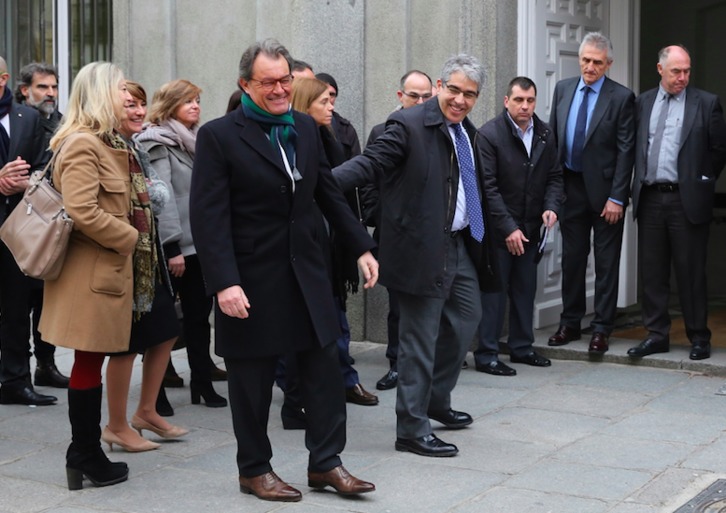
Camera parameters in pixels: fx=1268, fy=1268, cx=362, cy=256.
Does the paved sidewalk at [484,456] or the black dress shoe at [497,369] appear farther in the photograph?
the black dress shoe at [497,369]

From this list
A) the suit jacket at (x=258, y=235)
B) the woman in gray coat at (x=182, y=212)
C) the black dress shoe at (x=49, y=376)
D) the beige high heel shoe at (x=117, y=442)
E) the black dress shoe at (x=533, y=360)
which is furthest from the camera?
the black dress shoe at (x=533, y=360)

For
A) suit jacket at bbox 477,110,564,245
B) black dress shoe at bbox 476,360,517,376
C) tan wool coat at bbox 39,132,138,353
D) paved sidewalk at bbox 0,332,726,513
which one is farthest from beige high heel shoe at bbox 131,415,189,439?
A: suit jacket at bbox 477,110,564,245

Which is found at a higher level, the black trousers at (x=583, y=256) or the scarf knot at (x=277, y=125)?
the scarf knot at (x=277, y=125)

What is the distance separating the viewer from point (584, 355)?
8.42 metres

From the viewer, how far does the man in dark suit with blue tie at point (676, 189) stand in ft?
26.4

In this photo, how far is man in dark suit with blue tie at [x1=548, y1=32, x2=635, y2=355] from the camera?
835cm

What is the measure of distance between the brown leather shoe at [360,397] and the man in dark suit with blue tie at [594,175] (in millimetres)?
1928

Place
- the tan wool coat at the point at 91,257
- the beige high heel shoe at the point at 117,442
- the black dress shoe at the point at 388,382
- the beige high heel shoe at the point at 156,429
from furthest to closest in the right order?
the black dress shoe at the point at 388,382 → the beige high heel shoe at the point at 156,429 → the beige high heel shoe at the point at 117,442 → the tan wool coat at the point at 91,257

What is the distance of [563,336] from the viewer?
8656 millimetres

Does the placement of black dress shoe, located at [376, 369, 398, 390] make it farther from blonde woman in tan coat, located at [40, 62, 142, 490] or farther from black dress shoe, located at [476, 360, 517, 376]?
blonde woman in tan coat, located at [40, 62, 142, 490]

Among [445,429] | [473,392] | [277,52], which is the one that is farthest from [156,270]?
[473,392]

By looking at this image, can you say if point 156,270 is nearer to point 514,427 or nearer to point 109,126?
point 109,126

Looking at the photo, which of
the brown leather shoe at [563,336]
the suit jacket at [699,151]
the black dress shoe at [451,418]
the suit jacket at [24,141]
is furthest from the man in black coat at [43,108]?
the suit jacket at [699,151]

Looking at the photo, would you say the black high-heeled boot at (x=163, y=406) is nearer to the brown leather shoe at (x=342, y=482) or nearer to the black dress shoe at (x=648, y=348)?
the brown leather shoe at (x=342, y=482)
